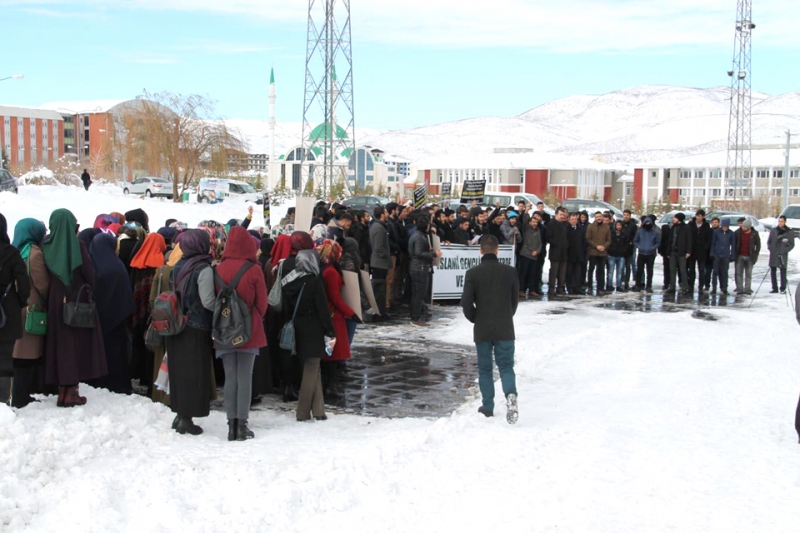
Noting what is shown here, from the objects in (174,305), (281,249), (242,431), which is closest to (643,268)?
(281,249)

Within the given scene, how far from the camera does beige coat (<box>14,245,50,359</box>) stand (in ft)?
23.8

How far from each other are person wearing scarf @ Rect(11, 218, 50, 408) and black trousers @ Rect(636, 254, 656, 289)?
628 inches

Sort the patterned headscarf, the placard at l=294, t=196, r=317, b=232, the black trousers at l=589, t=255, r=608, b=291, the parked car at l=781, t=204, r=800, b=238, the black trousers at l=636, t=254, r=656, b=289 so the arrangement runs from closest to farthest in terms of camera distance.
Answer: the patterned headscarf < the placard at l=294, t=196, r=317, b=232 < the black trousers at l=589, t=255, r=608, b=291 < the black trousers at l=636, t=254, r=656, b=289 < the parked car at l=781, t=204, r=800, b=238

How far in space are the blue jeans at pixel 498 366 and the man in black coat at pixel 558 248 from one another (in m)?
11.0

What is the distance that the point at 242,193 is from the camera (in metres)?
51.9

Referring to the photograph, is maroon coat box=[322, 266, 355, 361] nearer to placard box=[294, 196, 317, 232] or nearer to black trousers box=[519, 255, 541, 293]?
placard box=[294, 196, 317, 232]

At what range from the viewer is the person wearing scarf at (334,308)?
873 cm

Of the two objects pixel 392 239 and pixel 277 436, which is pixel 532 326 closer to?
pixel 392 239

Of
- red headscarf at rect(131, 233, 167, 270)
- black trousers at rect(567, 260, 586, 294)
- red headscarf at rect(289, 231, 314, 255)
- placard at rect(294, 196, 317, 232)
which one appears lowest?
black trousers at rect(567, 260, 586, 294)

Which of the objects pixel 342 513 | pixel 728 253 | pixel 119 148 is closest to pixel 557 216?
pixel 728 253

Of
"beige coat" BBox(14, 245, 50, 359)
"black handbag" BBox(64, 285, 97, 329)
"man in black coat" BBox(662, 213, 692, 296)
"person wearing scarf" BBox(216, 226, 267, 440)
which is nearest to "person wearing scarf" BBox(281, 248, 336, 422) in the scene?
"person wearing scarf" BBox(216, 226, 267, 440)

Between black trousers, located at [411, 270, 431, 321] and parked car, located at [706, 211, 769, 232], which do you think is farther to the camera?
parked car, located at [706, 211, 769, 232]

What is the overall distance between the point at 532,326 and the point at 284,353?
21.6ft

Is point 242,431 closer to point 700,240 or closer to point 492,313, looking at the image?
point 492,313
